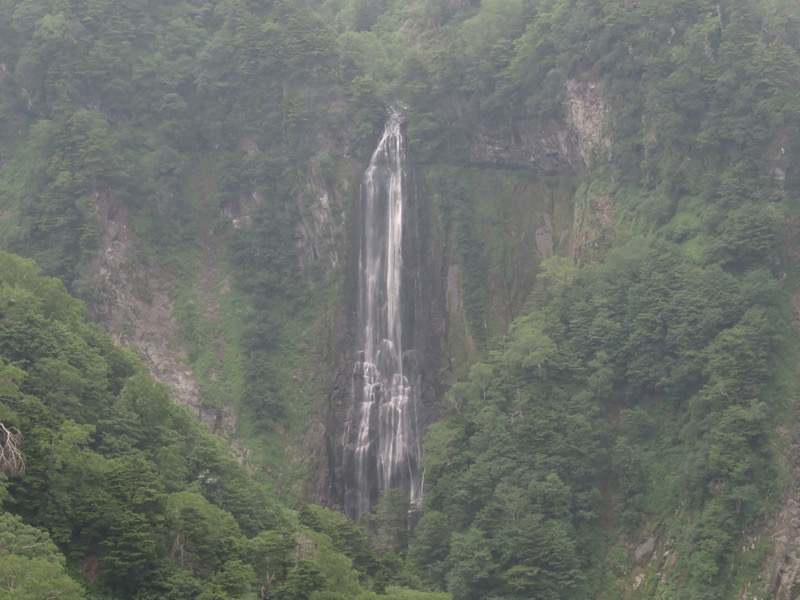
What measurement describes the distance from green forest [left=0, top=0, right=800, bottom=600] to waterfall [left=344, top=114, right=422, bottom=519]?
1.03 metres

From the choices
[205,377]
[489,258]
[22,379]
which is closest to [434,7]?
[489,258]

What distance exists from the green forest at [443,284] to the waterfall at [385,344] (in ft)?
3.36

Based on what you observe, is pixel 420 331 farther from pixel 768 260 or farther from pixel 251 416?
pixel 768 260

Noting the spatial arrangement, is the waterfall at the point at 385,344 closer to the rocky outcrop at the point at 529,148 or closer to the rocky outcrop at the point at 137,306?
the rocky outcrop at the point at 529,148

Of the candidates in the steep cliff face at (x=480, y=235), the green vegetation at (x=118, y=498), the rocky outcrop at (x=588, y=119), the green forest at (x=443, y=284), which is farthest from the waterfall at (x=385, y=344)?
the green vegetation at (x=118, y=498)

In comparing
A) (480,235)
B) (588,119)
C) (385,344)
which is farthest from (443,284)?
(588,119)

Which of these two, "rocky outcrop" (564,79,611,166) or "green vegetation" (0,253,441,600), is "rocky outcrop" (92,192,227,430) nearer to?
"green vegetation" (0,253,441,600)

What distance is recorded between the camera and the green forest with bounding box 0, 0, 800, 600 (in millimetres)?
44844

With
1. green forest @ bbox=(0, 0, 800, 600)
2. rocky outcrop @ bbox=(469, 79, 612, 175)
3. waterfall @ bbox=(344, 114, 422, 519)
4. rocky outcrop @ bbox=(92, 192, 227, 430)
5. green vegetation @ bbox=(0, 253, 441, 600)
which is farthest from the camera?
rocky outcrop @ bbox=(469, 79, 612, 175)

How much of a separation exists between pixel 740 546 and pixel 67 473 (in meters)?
23.4

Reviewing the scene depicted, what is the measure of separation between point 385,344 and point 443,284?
3886mm

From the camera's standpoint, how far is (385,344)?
6431 centimetres

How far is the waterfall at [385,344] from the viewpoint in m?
61.8

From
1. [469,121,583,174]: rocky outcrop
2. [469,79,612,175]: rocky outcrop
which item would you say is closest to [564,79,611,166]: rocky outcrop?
[469,79,612,175]: rocky outcrop
